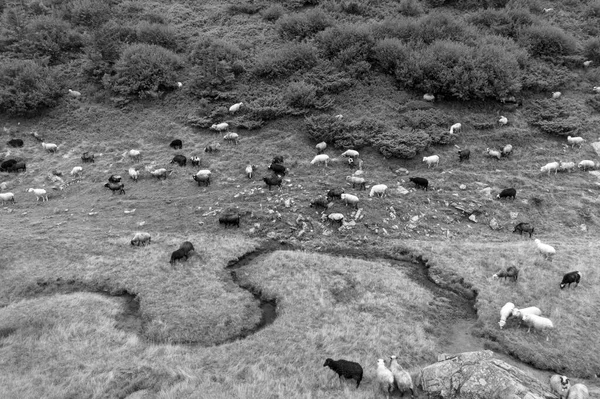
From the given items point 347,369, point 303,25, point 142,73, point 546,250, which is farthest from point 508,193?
point 142,73

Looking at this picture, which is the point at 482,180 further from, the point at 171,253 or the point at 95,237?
the point at 95,237

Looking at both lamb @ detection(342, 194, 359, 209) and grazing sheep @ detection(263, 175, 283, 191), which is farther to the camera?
grazing sheep @ detection(263, 175, 283, 191)

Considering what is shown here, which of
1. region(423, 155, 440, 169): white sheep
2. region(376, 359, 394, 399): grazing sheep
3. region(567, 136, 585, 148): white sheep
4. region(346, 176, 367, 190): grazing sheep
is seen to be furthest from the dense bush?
region(376, 359, 394, 399): grazing sheep

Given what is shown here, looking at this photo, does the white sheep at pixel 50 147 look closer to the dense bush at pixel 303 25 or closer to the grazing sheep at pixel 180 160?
the grazing sheep at pixel 180 160

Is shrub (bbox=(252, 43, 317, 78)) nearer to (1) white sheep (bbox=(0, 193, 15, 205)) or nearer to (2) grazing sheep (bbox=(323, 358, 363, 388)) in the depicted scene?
(1) white sheep (bbox=(0, 193, 15, 205))

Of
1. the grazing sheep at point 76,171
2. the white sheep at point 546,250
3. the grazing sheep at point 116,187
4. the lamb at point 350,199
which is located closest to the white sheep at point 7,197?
the grazing sheep at point 76,171

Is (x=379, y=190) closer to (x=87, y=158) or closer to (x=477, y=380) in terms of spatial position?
(x=477, y=380)

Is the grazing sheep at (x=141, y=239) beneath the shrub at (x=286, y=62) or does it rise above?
beneath
